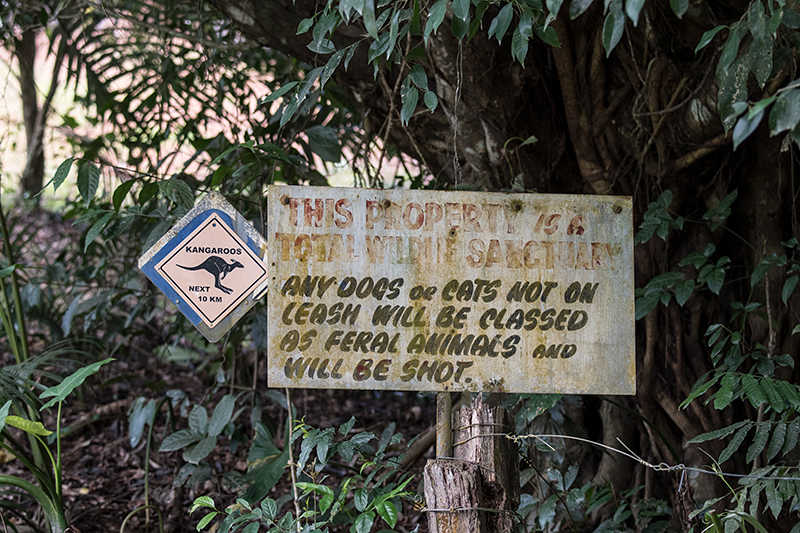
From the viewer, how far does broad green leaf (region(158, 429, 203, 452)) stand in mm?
1902

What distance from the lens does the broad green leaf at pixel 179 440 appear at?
1902 mm

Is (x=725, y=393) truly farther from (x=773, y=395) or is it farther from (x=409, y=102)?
(x=409, y=102)

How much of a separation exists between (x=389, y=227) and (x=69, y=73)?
2.00 metres

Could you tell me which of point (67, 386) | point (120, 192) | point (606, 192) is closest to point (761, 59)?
point (606, 192)

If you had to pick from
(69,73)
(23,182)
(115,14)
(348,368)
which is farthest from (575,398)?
(23,182)

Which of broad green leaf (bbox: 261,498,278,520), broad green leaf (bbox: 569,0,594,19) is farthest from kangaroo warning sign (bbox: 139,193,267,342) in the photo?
broad green leaf (bbox: 569,0,594,19)

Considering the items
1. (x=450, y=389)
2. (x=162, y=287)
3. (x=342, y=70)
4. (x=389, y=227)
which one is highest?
(x=342, y=70)

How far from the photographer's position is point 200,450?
1.90 meters

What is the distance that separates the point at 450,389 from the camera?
4.24 ft

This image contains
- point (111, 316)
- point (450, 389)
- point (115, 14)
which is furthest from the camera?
point (111, 316)

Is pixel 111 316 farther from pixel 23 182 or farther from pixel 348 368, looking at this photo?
pixel 23 182

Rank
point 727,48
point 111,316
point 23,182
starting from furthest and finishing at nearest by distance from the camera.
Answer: point 23,182 → point 111,316 → point 727,48

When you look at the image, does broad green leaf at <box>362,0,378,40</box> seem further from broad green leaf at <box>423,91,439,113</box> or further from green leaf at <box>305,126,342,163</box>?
green leaf at <box>305,126,342,163</box>

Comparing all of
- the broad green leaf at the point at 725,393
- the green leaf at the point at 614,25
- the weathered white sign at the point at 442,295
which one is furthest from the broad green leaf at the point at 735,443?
the green leaf at the point at 614,25
